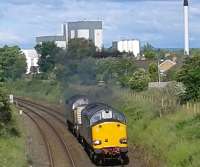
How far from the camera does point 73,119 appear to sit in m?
40.7

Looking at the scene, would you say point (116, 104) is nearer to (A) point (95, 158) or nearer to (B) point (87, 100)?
(B) point (87, 100)

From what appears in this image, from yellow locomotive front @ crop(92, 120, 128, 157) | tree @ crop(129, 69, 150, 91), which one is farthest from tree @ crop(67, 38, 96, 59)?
yellow locomotive front @ crop(92, 120, 128, 157)

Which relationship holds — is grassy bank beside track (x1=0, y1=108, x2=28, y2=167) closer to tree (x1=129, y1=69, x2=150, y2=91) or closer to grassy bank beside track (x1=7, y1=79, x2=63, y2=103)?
tree (x1=129, y1=69, x2=150, y2=91)

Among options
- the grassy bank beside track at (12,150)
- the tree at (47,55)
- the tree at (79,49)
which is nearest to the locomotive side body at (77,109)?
the grassy bank beside track at (12,150)

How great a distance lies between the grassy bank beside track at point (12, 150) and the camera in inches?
1127

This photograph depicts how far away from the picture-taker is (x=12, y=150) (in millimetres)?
33031

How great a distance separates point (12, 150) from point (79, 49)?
95.3m

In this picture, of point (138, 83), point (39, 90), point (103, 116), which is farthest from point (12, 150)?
point (39, 90)

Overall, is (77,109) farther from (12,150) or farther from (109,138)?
(109,138)

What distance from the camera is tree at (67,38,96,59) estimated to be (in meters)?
126

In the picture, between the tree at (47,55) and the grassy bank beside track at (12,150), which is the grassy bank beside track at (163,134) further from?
the tree at (47,55)

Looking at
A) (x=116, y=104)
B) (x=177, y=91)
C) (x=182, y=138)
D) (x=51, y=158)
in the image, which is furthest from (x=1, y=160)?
(x=116, y=104)

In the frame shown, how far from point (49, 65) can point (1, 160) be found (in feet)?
348

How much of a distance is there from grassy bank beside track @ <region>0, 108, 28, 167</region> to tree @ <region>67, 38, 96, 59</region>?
274 ft
